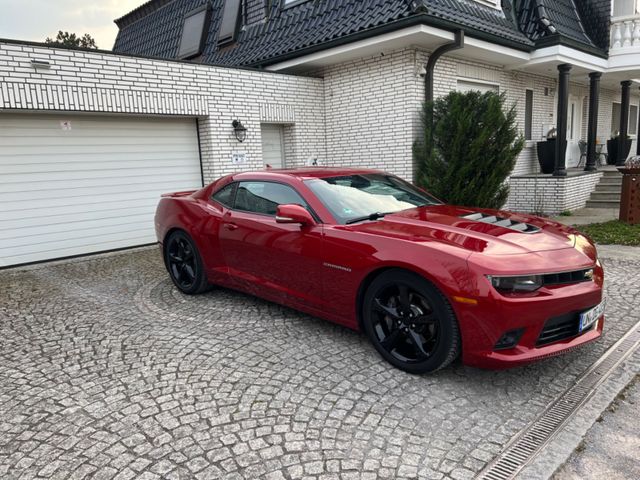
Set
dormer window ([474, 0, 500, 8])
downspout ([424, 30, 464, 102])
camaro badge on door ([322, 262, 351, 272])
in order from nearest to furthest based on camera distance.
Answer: camaro badge on door ([322, 262, 351, 272]) < downspout ([424, 30, 464, 102]) < dormer window ([474, 0, 500, 8])

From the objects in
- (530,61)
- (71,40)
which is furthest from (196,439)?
(71,40)

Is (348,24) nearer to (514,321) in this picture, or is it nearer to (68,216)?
(68,216)

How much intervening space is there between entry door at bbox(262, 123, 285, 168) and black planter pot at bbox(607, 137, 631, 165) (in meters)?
10.0

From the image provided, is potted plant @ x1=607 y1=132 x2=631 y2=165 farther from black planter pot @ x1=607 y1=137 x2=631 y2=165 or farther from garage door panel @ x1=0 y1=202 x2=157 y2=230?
garage door panel @ x1=0 y1=202 x2=157 y2=230

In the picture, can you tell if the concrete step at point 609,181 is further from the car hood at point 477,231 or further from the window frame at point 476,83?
the car hood at point 477,231

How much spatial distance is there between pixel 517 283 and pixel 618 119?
16.9 metres

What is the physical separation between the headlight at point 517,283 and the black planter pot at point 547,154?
9.60 m

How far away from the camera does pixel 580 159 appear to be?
14.1 meters

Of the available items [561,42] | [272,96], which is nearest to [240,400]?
[272,96]

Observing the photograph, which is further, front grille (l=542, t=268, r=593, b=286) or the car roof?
the car roof

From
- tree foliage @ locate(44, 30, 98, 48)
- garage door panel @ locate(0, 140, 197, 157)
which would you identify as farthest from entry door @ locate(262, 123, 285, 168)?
tree foliage @ locate(44, 30, 98, 48)

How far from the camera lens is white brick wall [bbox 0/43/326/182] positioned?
6516mm

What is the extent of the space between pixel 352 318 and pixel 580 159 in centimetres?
1339

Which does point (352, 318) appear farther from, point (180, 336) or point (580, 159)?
point (580, 159)
